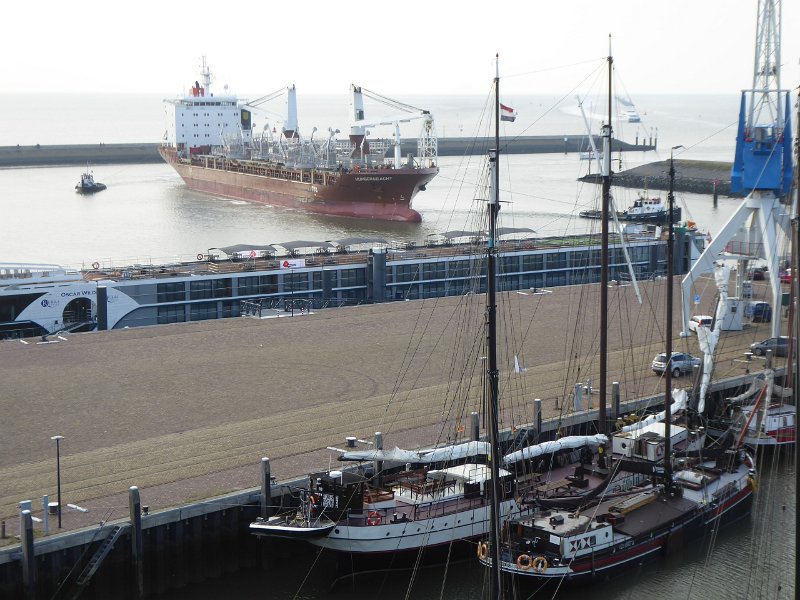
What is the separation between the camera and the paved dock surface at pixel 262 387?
76.2 feet

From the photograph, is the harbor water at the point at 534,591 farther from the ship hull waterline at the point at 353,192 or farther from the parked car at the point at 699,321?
the ship hull waterline at the point at 353,192

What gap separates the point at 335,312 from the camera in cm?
4153

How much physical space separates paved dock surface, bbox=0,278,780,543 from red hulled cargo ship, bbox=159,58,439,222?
4325 cm

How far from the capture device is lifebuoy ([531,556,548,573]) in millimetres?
20797


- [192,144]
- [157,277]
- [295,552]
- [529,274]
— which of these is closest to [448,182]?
[192,144]

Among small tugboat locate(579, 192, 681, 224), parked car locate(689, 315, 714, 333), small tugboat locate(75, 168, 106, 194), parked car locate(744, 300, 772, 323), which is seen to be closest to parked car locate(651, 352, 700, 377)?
parked car locate(689, 315, 714, 333)

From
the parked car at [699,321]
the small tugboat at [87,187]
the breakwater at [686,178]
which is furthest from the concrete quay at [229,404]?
the small tugboat at [87,187]

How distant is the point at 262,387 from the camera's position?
3023cm

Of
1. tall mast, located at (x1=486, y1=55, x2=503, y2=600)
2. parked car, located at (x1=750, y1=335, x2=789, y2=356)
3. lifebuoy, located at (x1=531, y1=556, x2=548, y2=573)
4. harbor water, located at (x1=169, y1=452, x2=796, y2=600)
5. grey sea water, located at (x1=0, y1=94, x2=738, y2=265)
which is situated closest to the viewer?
tall mast, located at (x1=486, y1=55, x2=503, y2=600)

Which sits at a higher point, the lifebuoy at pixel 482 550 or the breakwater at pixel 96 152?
the breakwater at pixel 96 152

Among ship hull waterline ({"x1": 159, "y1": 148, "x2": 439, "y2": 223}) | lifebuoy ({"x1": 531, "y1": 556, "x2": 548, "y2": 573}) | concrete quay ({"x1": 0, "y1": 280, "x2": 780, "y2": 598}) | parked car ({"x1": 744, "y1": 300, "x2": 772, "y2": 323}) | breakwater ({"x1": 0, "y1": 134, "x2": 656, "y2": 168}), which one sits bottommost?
lifebuoy ({"x1": 531, "y1": 556, "x2": 548, "y2": 573})

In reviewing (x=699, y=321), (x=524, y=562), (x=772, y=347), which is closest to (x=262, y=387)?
(x=524, y=562)

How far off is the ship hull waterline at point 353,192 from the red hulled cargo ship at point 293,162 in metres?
0.07

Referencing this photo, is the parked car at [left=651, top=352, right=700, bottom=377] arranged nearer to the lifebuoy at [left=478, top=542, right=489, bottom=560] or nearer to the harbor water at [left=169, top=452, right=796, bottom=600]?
the harbor water at [left=169, top=452, right=796, bottom=600]
